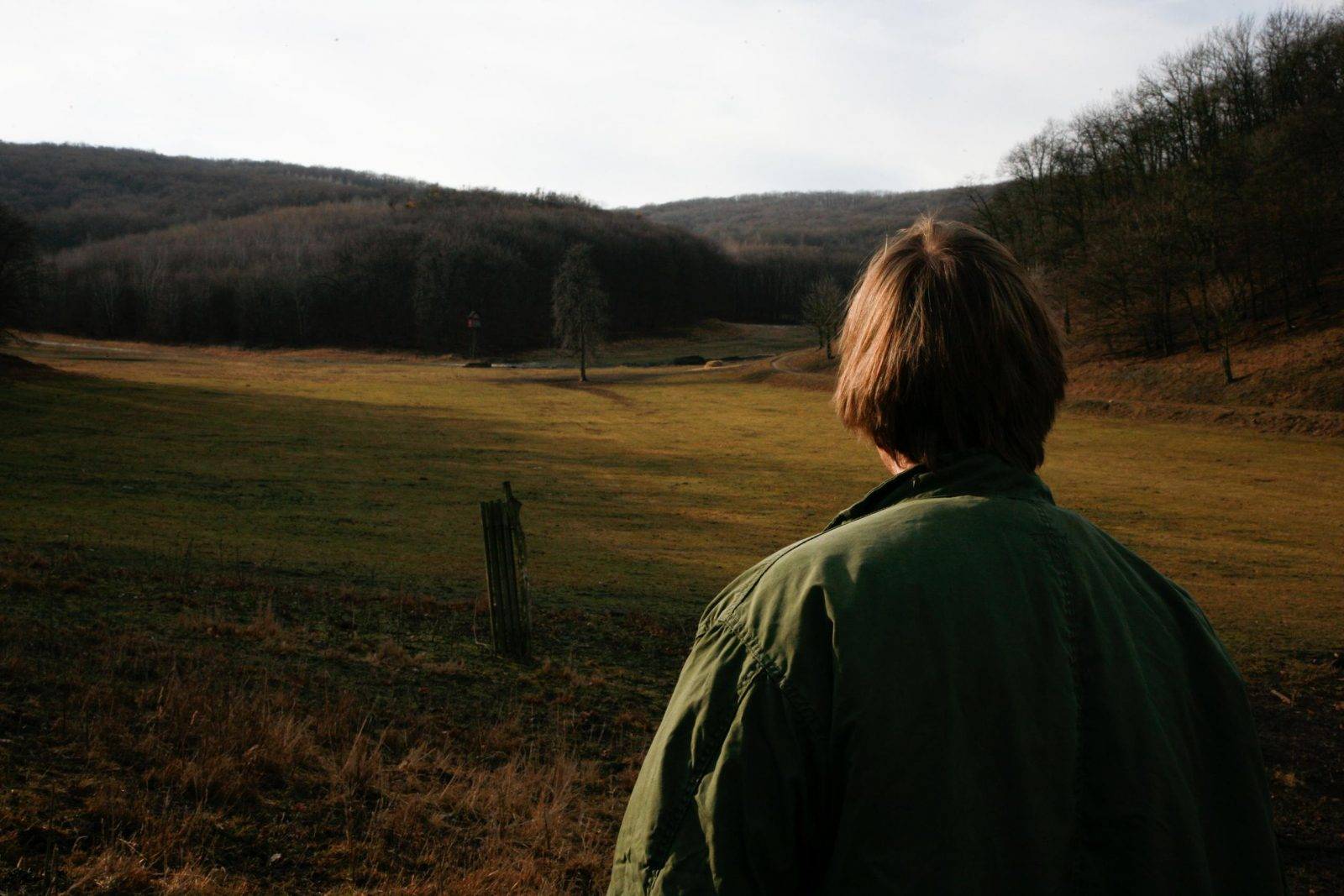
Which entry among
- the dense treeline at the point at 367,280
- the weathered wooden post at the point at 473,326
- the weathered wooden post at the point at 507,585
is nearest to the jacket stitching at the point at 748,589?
the weathered wooden post at the point at 507,585

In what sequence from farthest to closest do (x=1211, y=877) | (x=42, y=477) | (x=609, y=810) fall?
(x=42, y=477), (x=609, y=810), (x=1211, y=877)

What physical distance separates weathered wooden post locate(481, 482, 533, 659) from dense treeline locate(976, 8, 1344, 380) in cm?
4247

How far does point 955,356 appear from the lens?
1.93 m

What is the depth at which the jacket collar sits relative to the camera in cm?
187

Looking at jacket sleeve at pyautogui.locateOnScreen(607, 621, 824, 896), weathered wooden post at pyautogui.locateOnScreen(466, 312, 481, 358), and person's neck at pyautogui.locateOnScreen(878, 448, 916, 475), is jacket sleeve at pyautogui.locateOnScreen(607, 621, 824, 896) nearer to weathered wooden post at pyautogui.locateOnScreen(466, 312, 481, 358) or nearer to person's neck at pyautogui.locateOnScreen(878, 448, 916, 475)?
person's neck at pyautogui.locateOnScreen(878, 448, 916, 475)

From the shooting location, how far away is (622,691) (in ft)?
31.9

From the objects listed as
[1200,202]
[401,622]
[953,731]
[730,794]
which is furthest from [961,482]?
[1200,202]

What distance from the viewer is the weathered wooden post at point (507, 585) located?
34.6 feet

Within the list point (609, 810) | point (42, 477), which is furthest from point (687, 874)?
point (42, 477)

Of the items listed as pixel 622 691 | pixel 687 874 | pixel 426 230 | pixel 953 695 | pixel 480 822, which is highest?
pixel 426 230

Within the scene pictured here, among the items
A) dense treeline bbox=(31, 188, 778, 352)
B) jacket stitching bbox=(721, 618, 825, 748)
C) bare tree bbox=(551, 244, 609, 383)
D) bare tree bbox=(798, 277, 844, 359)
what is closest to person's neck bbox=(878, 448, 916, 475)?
jacket stitching bbox=(721, 618, 825, 748)

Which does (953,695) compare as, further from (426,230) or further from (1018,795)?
(426,230)

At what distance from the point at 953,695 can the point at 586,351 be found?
246ft

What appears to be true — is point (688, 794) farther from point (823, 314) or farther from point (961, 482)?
point (823, 314)
